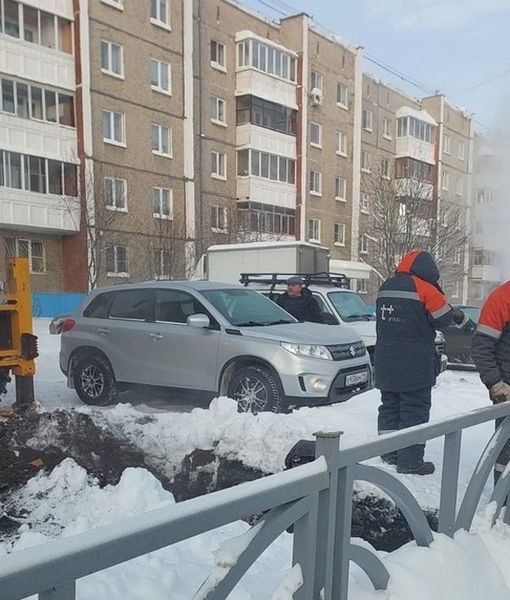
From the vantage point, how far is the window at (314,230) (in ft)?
111

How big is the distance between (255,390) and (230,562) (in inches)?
202

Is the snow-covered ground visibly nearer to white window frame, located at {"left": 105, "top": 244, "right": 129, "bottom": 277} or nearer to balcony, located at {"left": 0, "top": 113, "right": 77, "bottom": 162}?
balcony, located at {"left": 0, "top": 113, "right": 77, "bottom": 162}

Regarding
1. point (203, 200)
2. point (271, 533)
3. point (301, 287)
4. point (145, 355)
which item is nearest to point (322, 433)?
point (271, 533)

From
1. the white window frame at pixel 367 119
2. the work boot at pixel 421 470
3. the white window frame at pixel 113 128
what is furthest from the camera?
the white window frame at pixel 367 119

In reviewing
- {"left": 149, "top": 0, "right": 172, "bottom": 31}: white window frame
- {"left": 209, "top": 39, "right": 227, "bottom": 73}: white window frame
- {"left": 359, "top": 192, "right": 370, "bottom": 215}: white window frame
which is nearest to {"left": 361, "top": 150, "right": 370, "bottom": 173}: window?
{"left": 359, "top": 192, "right": 370, "bottom": 215}: white window frame

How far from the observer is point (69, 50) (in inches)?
925

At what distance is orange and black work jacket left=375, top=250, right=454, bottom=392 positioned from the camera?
4320 millimetres

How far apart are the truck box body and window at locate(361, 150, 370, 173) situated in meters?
25.3

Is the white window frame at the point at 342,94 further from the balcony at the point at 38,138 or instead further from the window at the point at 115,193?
the balcony at the point at 38,138

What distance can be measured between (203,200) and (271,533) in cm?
2751

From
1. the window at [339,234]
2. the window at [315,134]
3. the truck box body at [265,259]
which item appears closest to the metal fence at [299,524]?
the truck box body at [265,259]

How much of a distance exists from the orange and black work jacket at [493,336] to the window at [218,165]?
26423 mm

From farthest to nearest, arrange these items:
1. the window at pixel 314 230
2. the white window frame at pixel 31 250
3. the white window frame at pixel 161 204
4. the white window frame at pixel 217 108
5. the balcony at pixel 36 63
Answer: the window at pixel 314 230, the white window frame at pixel 217 108, the white window frame at pixel 161 204, the white window frame at pixel 31 250, the balcony at pixel 36 63

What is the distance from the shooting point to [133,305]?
25.6 ft
